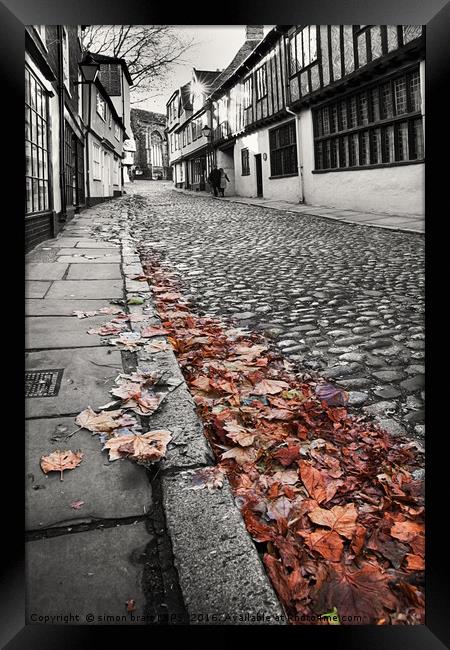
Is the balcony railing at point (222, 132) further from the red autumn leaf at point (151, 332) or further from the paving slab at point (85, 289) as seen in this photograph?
the red autumn leaf at point (151, 332)

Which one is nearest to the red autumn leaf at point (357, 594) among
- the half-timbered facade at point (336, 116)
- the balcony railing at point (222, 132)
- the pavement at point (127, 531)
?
the pavement at point (127, 531)

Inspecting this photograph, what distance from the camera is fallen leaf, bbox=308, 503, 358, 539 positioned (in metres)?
1.42

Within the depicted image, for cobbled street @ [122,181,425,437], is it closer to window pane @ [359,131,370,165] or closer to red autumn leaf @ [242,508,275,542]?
red autumn leaf @ [242,508,275,542]

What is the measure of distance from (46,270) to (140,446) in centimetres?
381

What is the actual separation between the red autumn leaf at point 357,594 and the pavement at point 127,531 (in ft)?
0.50

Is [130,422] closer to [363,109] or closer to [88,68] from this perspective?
[88,68]

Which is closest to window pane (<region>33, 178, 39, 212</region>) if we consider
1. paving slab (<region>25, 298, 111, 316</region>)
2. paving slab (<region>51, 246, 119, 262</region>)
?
paving slab (<region>51, 246, 119, 262</region>)

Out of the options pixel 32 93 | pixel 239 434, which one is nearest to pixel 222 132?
pixel 32 93

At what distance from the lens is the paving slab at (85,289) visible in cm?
406

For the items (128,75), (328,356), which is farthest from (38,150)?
(128,75)

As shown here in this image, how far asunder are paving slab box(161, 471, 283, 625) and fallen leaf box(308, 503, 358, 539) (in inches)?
10.1

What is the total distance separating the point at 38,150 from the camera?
22.6ft

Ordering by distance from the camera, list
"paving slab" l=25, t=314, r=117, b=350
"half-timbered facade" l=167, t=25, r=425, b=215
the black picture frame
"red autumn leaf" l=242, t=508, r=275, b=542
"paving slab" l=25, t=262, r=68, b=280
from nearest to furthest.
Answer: the black picture frame
"red autumn leaf" l=242, t=508, r=275, b=542
"paving slab" l=25, t=314, r=117, b=350
"paving slab" l=25, t=262, r=68, b=280
"half-timbered facade" l=167, t=25, r=425, b=215

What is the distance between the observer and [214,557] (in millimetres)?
1218
